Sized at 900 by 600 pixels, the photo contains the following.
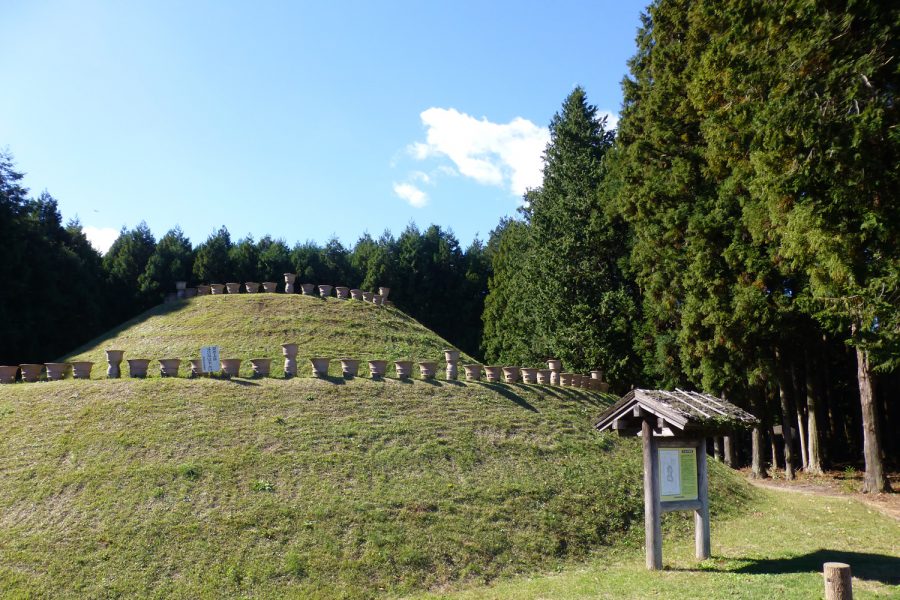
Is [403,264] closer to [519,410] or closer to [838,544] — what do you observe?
[519,410]

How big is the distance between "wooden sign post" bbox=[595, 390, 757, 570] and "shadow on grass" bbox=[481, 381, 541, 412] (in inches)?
298

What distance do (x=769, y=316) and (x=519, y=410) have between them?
866 cm

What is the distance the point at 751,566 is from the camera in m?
11.4

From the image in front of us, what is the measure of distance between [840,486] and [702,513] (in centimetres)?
1266

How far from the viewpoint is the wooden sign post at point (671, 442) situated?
1126 cm

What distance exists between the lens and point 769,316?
68.9ft

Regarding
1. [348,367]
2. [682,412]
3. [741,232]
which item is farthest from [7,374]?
[741,232]

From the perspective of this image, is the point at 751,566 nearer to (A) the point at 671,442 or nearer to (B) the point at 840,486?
(A) the point at 671,442

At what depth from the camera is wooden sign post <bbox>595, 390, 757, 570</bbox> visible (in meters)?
11.3

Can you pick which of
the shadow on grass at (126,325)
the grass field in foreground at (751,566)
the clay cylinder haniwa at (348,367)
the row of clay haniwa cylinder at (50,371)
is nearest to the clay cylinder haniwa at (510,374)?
the clay cylinder haniwa at (348,367)

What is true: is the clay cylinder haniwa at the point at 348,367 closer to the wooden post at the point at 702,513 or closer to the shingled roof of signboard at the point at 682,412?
the shingled roof of signboard at the point at 682,412

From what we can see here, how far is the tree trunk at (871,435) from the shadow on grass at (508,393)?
9.77 meters

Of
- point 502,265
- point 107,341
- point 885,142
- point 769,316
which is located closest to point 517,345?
point 502,265

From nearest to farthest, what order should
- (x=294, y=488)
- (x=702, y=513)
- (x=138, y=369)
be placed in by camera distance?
(x=702, y=513) → (x=294, y=488) → (x=138, y=369)
